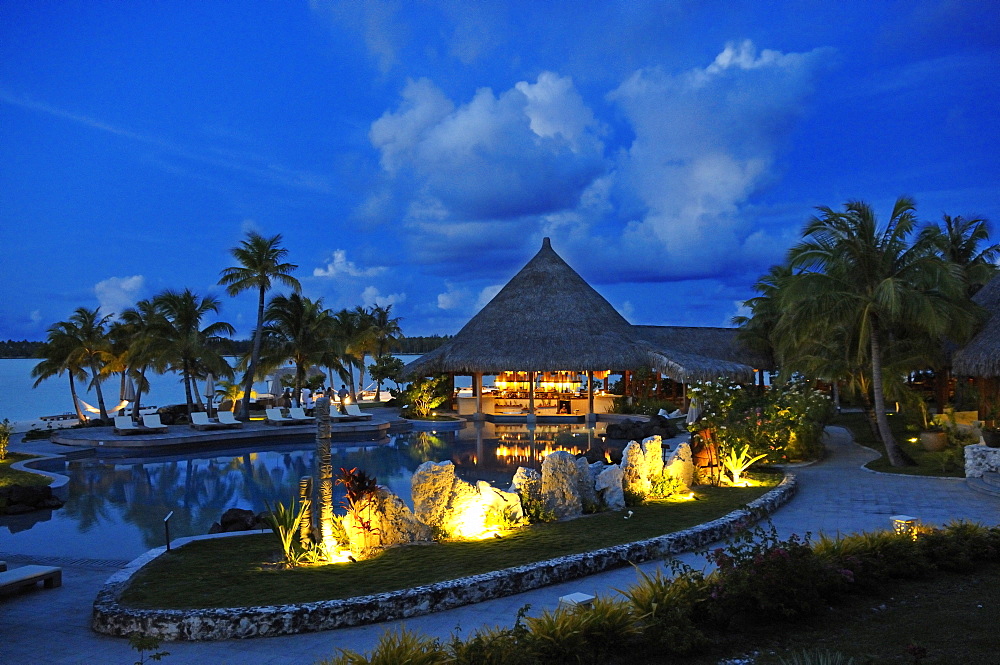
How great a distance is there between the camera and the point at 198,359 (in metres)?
21.1

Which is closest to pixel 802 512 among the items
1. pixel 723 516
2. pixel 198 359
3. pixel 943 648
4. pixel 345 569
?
pixel 723 516

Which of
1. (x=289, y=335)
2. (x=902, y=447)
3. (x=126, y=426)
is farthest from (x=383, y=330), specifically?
(x=902, y=447)

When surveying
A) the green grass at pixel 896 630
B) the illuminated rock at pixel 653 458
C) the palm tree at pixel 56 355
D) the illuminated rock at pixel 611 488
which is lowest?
the green grass at pixel 896 630

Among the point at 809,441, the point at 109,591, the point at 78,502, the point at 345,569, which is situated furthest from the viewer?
the point at 809,441

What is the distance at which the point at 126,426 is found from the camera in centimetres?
1795

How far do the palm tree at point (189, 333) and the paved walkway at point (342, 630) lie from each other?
565 inches

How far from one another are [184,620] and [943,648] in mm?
4806

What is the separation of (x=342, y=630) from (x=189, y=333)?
59.5ft

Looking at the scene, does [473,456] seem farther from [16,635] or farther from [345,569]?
[16,635]

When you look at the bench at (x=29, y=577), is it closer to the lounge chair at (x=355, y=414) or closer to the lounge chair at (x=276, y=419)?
the lounge chair at (x=276, y=419)

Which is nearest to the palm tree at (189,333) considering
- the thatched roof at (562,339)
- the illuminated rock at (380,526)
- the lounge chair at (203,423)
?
the lounge chair at (203,423)

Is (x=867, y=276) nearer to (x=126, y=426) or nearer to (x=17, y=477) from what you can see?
(x=17, y=477)

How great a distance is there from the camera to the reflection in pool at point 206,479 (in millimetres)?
8625

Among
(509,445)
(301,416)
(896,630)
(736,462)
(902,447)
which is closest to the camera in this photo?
(896,630)
